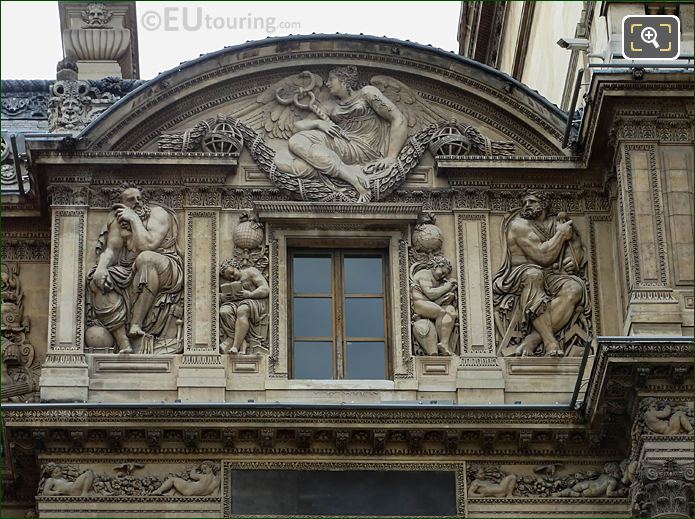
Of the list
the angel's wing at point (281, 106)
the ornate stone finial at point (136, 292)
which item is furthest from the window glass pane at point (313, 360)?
the angel's wing at point (281, 106)

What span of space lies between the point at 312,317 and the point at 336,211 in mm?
1311

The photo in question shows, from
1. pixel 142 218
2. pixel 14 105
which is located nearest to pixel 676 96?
pixel 142 218

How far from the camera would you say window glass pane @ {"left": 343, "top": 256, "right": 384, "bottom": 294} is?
28.5 metres

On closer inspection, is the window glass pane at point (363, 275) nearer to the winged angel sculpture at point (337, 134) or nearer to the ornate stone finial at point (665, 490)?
the winged angel sculpture at point (337, 134)

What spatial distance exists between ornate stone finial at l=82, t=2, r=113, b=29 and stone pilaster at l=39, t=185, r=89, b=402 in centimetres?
300

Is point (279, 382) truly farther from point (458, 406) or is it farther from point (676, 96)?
point (676, 96)

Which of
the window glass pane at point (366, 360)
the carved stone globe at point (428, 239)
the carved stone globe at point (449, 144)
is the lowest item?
the window glass pane at point (366, 360)

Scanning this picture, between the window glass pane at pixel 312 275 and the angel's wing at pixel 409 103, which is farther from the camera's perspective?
the angel's wing at pixel 409 103

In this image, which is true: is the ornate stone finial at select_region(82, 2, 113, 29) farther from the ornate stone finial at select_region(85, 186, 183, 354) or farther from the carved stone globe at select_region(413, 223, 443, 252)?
the carved stone globe at select_region(413, 223, 443, 252)

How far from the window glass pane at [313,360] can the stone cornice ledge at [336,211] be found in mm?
1549

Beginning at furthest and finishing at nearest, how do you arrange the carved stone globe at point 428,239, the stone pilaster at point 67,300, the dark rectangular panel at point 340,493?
the carved stone globe at point 428,239
the stone pilaster at point 67,300
the dark rectangular panel at point 340,493

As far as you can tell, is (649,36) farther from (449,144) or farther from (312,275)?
(312,275)

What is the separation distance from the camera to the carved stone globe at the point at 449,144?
94.8 ft

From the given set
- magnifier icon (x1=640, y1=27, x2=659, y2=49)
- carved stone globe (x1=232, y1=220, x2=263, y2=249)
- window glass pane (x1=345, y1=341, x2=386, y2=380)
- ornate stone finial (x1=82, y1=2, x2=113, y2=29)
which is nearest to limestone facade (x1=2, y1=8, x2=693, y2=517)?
carved stone globe (x1=232, y1=220, x2=263, y2=249)
